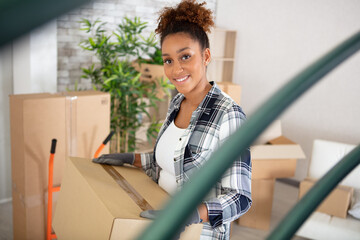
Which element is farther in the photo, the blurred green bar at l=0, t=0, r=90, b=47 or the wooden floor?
the wooden floor

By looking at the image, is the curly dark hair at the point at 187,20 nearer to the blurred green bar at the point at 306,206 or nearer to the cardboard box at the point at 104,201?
the cardboard box at the point at 104,201

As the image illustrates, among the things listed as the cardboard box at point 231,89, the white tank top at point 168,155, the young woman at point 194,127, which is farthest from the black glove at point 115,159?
the cardboard box at point 231,89

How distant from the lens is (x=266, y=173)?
10.3 feet

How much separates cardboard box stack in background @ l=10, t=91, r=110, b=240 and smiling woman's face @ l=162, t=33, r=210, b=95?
3.70ft

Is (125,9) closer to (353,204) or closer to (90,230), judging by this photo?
(353,204)

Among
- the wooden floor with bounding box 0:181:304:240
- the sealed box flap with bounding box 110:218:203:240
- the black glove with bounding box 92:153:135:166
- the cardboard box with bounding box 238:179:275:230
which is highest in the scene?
the black glove with bounding box 92:153:135:166

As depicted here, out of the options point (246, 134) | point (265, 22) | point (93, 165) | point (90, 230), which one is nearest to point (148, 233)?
point (246, 134)

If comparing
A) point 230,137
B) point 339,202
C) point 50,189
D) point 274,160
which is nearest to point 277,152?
point 274,160

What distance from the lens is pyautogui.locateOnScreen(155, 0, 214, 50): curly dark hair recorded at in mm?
1316

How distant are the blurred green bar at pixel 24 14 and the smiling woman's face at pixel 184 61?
1155mm

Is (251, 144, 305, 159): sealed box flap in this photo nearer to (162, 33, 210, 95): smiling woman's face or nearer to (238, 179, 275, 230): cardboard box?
(238, 179, 275, 230): cardboard box

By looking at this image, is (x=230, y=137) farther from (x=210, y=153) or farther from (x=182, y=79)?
(x=182, y=79)

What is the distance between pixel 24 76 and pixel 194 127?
2436 mm

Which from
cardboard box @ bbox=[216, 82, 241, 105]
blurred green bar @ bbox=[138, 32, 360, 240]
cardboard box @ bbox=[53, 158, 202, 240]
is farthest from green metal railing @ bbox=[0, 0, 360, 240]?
cardboard box @ bbox=[216, 82, 241, 105]
